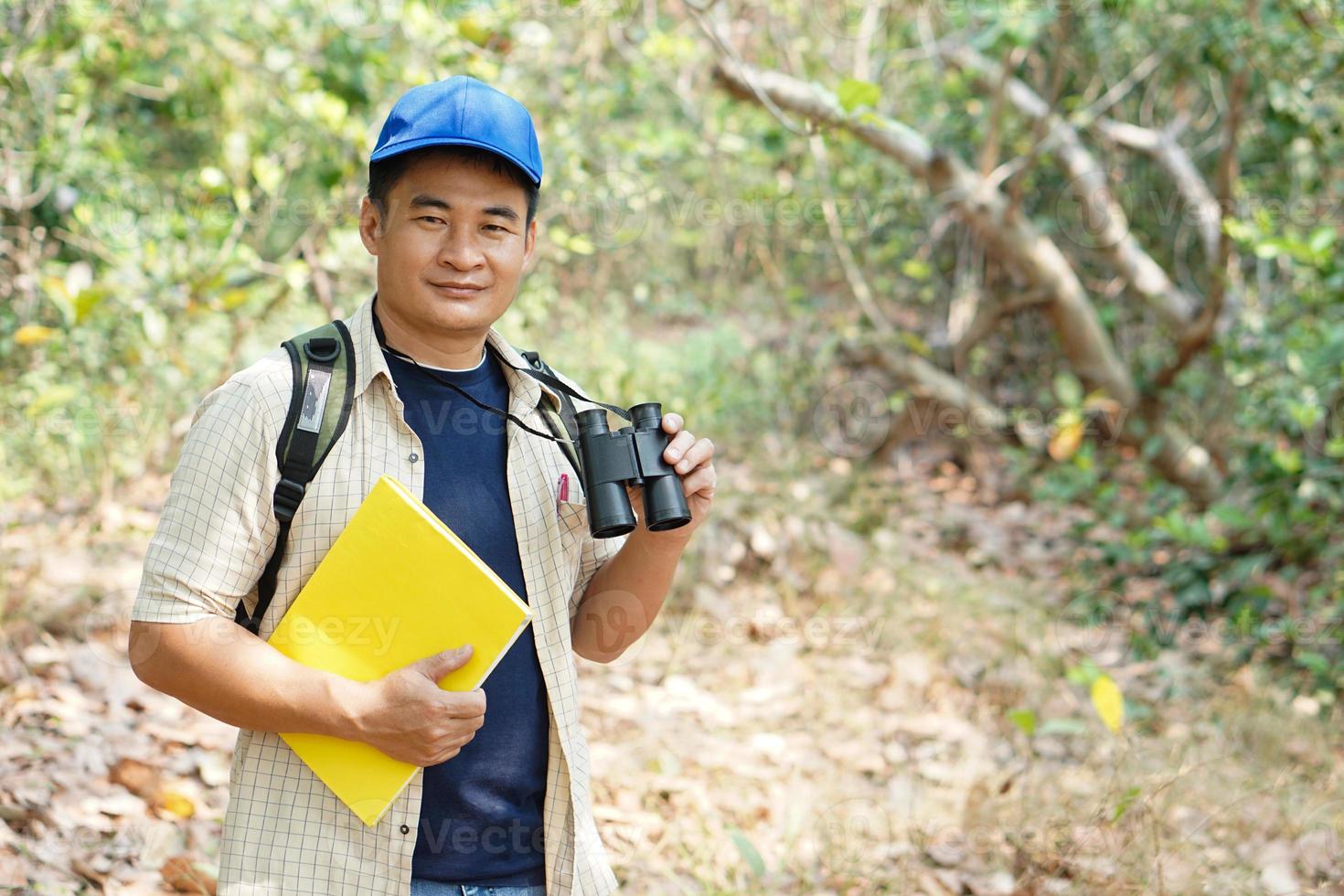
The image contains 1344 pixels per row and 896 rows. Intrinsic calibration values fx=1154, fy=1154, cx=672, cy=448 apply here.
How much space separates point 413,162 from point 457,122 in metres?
0.09

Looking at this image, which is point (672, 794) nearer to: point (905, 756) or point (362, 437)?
point (905, 756)

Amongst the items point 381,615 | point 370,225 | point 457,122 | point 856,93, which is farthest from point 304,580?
point 856,93

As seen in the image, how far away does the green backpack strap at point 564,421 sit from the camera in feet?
5.16

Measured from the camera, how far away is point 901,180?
676 cm

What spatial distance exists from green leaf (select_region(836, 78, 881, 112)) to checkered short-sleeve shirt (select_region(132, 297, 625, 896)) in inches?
61.5

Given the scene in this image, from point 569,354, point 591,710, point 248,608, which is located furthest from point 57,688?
point 569,354

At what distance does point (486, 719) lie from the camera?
1447 millimetres

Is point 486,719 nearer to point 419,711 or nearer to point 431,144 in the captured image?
point 419,711

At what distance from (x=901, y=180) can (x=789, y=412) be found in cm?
160

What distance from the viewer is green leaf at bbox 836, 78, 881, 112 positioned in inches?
106

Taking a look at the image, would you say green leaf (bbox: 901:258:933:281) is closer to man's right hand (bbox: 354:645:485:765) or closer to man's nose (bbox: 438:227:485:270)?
man's nose (bbox: 438:227:485:270)

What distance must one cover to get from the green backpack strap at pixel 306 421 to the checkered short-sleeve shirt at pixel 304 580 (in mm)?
12

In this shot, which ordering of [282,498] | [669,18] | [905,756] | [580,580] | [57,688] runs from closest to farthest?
1. [282,498]
2. [580,580]
3. [57,688]
4. [905,756]
5. [669,18]

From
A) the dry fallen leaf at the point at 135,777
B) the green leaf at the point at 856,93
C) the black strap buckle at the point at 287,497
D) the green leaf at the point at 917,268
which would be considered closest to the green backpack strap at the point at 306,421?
the black strap buckle at the point at 287,497
